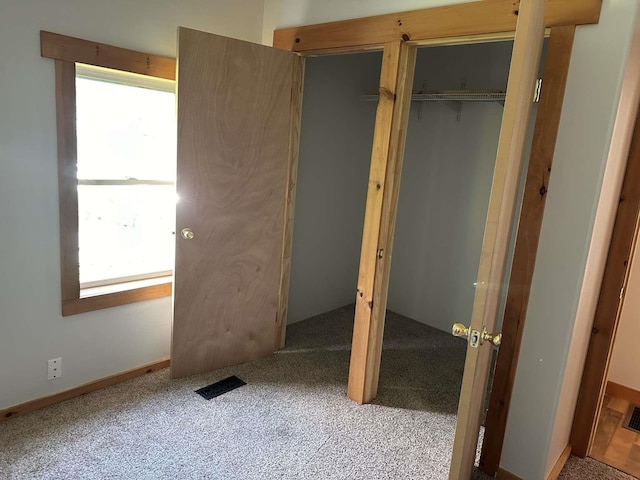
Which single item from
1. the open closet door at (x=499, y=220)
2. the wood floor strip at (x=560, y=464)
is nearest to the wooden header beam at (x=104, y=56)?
the open closet door at (x=499, y=220)

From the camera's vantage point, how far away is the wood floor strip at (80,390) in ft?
7.41

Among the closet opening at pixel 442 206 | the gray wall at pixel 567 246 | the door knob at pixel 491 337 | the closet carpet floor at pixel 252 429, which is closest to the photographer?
the door knob at pixel 491 337

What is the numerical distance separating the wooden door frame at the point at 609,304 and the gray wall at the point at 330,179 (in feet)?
6.75

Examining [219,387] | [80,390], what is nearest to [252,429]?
[219,387]

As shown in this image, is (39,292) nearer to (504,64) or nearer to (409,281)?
(409,281)

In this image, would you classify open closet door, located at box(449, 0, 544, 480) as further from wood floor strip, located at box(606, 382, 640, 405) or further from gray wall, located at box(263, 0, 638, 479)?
wood floor strip, located at box(606, 382, 640, 405)

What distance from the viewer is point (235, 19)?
277cm

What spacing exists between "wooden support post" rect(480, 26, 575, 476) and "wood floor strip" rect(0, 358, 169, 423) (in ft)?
6.21

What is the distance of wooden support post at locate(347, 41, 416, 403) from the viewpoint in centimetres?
231

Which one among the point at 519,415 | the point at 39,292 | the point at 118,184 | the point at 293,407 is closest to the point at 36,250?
the point at 39,292

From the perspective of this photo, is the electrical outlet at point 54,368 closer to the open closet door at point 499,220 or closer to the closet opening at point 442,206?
the closet opening at point 442,206

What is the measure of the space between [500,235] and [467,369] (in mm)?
421

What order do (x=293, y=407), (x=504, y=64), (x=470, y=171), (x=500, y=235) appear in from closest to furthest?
(x=500, y=235), (x=293, y=407), (x=504, y=64), (x=470, y=171)

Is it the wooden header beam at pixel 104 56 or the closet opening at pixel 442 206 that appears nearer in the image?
the wooden header beam at pixel 104 56
